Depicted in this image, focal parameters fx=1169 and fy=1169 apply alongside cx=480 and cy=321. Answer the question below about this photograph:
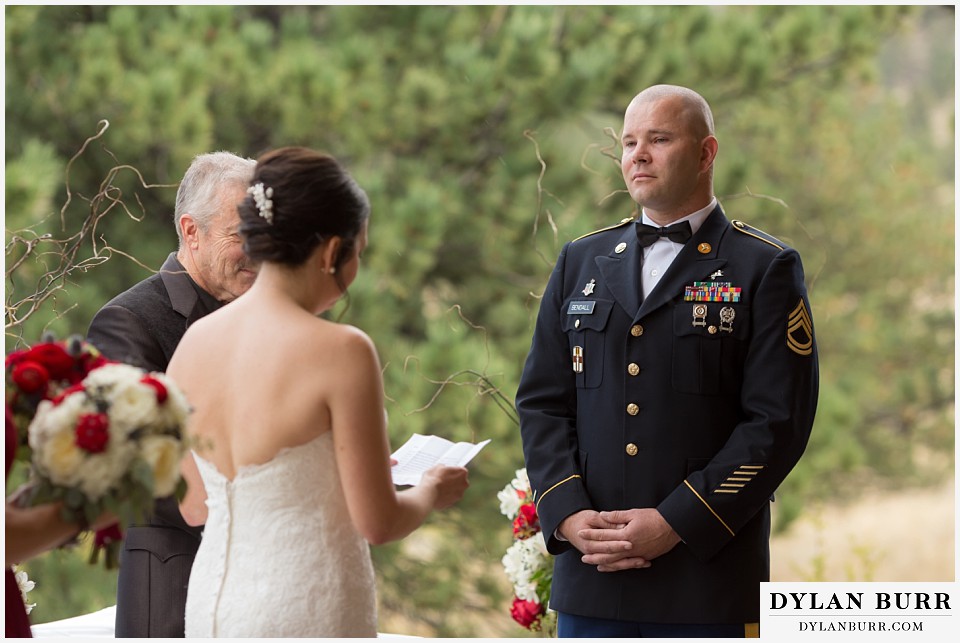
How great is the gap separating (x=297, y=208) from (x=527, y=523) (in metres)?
1.41

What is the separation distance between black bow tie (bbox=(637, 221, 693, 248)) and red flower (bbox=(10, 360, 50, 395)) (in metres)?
1.33

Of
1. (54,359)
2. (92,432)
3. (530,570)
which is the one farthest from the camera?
(530,570)

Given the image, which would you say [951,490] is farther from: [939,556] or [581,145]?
[581,145]

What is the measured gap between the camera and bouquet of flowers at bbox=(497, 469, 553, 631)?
3016 millimetres

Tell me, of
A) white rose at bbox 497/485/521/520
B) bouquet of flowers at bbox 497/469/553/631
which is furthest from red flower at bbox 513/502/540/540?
white rose at bbox 497/485/521/520


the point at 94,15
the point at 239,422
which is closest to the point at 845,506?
the point at 94,15

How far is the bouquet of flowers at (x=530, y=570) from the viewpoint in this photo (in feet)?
9.89

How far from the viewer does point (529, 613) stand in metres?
3.04

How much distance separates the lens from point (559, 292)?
2.70 m

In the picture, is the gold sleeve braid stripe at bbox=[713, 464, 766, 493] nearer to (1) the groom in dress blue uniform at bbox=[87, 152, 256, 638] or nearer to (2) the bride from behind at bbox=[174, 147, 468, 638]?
(2) the bride from behind at bbox=[174, 147, 468, 638]

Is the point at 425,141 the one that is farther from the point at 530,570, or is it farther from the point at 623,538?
the point at 623,538

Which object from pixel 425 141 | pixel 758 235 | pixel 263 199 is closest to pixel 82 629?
pixel 263 199

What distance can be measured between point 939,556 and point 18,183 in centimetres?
758

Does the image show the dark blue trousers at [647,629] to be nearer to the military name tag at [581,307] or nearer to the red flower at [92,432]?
the military name tag at [581,307]
